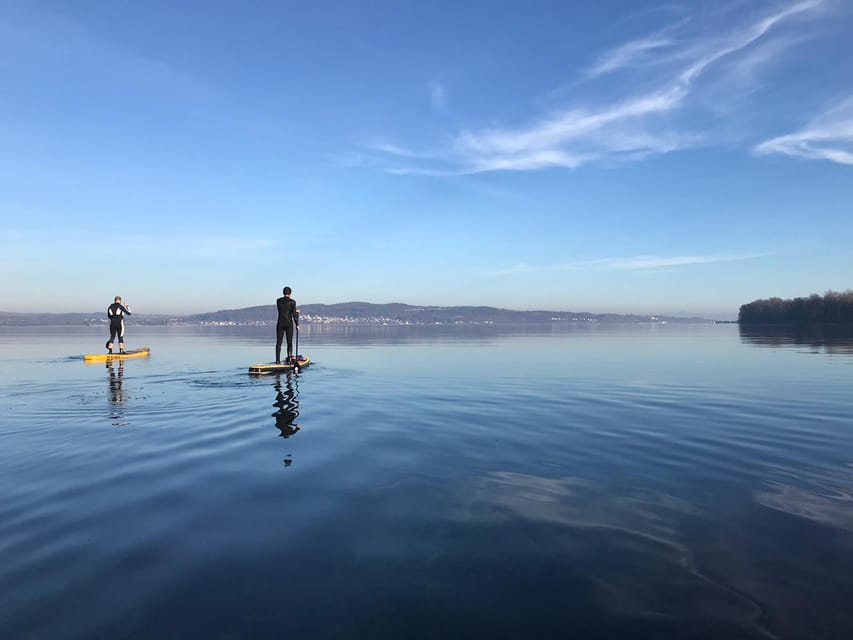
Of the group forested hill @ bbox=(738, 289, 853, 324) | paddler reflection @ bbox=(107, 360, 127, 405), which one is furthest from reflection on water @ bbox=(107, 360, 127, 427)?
forested hill @ bbox=(738, 289, 853, 324)

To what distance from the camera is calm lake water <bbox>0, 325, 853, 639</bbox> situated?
3.62 metres

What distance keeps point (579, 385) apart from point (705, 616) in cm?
1352

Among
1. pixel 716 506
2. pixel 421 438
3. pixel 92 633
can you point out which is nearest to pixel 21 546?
pixel 92 633

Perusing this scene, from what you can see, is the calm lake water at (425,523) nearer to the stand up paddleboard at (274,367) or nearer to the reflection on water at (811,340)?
the stand up paddleboard at (274,367)

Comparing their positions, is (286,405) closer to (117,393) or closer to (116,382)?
(117,393)

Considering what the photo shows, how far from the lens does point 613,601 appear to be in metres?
3.81

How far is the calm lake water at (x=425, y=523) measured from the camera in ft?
11.9

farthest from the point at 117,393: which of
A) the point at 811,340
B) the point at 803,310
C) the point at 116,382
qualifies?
the point at 803,310

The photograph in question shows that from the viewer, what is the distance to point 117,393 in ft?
48.5

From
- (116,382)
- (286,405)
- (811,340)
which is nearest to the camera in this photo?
(286,405)

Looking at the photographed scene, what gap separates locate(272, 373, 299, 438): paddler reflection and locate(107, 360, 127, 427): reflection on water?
3.25 metres

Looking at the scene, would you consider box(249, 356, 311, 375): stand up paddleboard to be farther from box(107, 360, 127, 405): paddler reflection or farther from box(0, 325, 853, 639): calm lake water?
box(0, 325, 853, 639): calm lake water

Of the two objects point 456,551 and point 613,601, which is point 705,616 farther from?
point 456,551

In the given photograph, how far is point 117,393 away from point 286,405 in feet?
19.7
